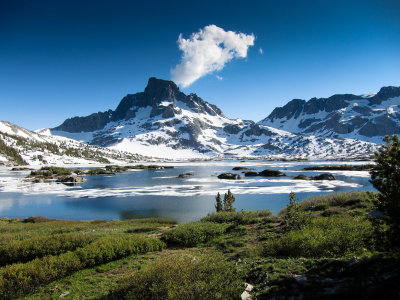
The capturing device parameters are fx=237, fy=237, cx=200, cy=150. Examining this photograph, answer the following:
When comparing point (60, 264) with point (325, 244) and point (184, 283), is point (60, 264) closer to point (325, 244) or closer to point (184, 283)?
point (184, 283)

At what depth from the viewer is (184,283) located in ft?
24.8

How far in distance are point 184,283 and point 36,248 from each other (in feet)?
34.3

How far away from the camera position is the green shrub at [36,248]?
13.1m

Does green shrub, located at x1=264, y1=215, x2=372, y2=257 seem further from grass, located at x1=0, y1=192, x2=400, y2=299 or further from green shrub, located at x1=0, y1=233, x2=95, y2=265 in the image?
green shrub, located at x1=0, y1=233, x2=95, y2=265

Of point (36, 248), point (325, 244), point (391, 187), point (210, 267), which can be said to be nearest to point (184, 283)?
point (210, 267)

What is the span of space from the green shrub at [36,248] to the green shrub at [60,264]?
1500 millimetres

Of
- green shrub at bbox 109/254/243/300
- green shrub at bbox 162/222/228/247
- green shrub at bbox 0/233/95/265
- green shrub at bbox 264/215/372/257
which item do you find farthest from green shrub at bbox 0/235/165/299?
green shrub at bbox 264/215/372/257

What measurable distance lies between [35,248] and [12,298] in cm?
451

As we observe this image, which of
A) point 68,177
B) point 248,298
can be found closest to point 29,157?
point 68,177

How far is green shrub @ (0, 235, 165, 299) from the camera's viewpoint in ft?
31.4

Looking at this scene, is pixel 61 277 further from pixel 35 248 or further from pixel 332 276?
pixel 332 276

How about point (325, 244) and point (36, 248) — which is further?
point (36, 248)

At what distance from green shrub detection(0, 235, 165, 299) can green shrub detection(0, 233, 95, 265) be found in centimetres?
150

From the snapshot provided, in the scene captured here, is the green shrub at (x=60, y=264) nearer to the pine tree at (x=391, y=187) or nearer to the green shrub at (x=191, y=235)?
the green shrub at (x=191, y=235)
